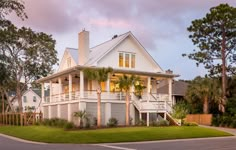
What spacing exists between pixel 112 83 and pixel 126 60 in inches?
118

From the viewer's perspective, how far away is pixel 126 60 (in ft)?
136

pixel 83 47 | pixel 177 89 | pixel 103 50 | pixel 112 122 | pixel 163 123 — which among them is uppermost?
pixel 83 47

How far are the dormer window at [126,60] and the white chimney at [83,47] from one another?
383cm

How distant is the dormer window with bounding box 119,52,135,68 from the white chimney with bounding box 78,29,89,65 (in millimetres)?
3829

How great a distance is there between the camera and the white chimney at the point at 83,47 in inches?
1561

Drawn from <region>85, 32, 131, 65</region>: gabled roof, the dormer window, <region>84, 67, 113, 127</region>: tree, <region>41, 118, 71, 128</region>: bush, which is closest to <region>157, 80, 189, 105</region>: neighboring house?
the dormer window

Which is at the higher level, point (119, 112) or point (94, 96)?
point (94, 96)

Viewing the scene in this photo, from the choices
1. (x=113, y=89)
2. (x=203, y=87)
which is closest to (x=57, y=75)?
(x=113, y=89)

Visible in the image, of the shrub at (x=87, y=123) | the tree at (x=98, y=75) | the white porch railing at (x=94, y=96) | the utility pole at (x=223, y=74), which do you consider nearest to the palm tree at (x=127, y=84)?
the tree at (x=98, y=75)

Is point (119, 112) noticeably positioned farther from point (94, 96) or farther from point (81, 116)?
point (81, 116)

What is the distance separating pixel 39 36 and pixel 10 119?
17721 millimetres

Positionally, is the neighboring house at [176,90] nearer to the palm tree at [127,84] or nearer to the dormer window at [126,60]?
the dormer window at [126,60]

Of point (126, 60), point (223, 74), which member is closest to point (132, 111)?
point (126, 60)

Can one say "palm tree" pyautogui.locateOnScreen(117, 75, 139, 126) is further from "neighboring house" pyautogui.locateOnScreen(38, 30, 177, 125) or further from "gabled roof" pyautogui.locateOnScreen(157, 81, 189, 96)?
"gabled roof" pyautogui.locateOnScreen(157, 81, 189, 96)
